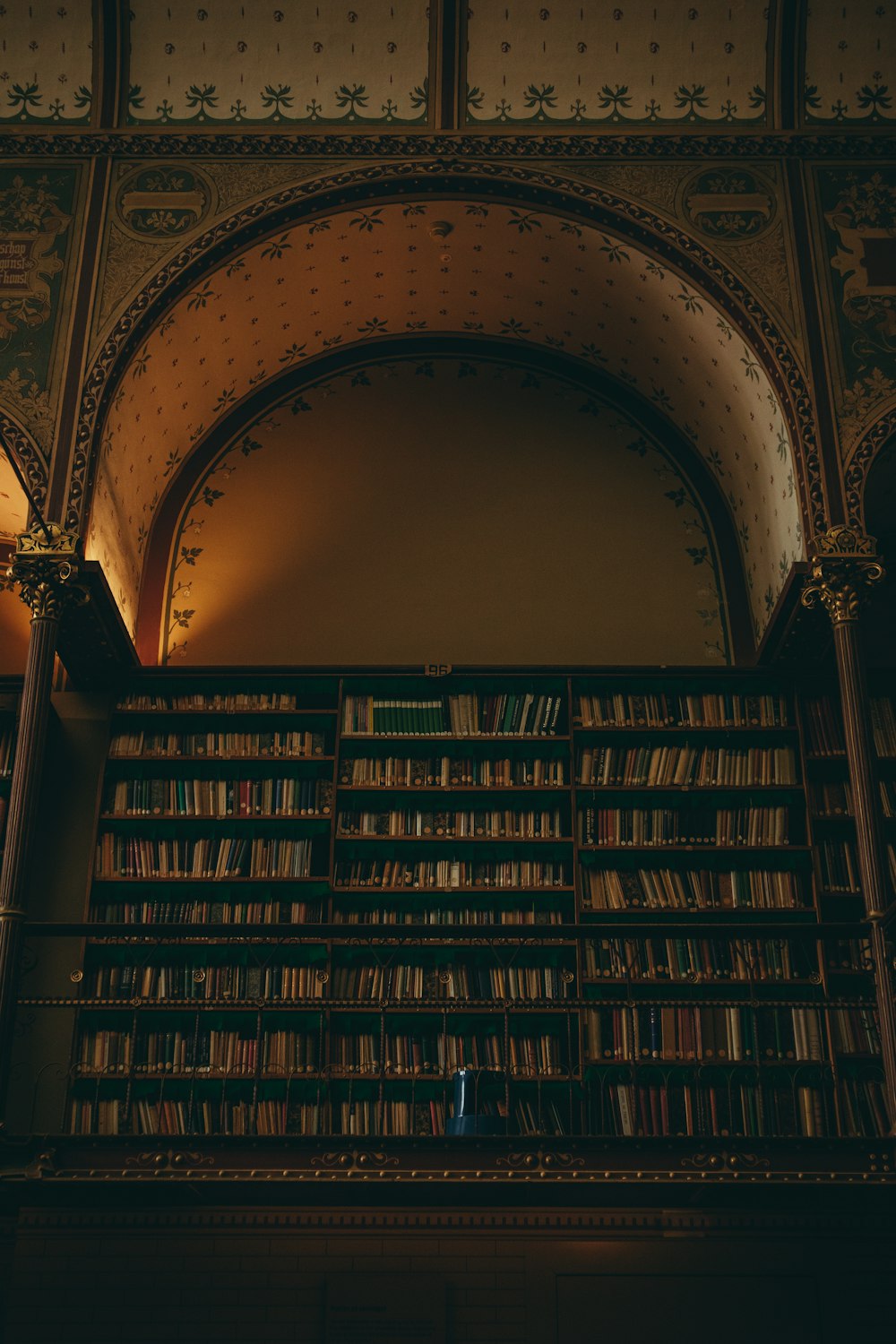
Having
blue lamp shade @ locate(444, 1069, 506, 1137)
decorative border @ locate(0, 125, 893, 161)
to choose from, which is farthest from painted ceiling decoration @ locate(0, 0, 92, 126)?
blue lamp shade @ locate(444, 1069, 506, 1137)

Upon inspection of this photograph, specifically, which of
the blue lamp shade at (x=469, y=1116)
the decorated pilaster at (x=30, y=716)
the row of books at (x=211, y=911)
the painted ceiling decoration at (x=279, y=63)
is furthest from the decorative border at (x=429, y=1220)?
the painted ceiling decoration at (x=279, y=63)

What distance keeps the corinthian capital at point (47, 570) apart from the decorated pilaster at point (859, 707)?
284cm

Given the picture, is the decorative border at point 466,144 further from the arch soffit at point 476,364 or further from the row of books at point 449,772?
the row of books at point 449,772

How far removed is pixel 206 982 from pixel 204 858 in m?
0.52

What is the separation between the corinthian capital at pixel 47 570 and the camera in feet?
19.1

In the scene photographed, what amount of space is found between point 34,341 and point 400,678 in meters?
2.11

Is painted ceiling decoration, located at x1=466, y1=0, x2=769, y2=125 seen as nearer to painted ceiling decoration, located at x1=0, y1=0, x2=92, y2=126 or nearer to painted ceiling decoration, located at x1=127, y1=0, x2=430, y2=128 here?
painted ceiling decoration, located at x1=127, y1=0, x2=430, y2=128

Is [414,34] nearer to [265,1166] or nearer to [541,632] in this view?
[541,632]

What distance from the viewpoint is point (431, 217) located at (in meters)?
6.78

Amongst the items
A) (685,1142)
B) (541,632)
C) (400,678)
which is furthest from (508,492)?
(685,1142)

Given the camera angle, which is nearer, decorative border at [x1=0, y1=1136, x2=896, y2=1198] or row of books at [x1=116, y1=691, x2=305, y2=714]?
decorative border at [x1=0, y1=1136, x2=896, y2=1198]

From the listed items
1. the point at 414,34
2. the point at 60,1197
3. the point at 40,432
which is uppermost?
the point at 414,34

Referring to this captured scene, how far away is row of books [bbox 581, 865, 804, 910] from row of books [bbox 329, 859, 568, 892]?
165 millimetres

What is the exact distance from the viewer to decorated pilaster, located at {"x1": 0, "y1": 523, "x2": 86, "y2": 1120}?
5.15 metres
